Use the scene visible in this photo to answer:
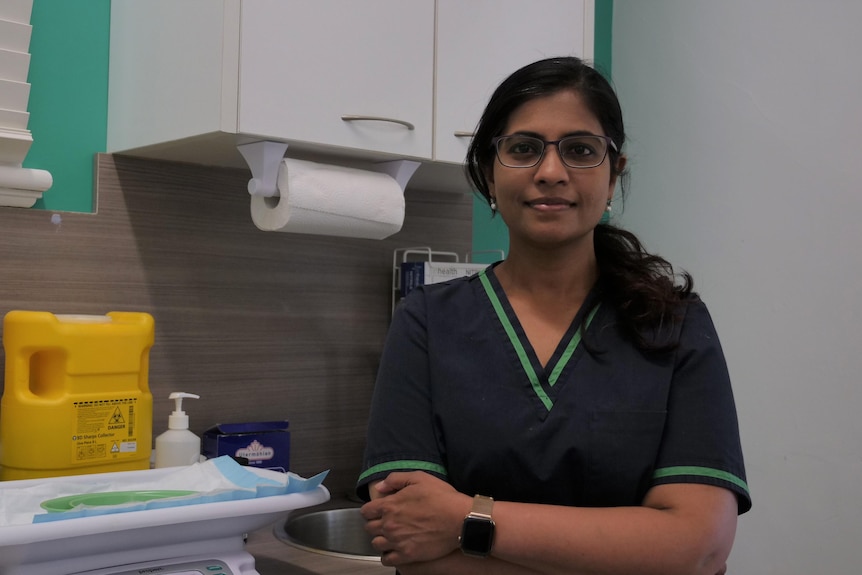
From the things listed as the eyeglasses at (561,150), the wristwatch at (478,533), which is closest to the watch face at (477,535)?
the wristwatch at (478,533)

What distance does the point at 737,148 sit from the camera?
234cm

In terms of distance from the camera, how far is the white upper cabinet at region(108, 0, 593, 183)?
147 centimetres

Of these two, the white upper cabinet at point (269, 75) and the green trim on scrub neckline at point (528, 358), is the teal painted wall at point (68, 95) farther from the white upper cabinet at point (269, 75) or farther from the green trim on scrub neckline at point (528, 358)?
the green trim on scrub neckline at point (528, 358)

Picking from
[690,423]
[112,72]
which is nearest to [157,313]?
[112,72]

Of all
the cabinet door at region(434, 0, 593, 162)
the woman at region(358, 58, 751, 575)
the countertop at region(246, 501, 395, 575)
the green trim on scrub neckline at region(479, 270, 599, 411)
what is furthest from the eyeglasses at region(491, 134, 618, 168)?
the countertop at region(246, 501, 395, 575)

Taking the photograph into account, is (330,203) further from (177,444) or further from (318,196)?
(177,444)

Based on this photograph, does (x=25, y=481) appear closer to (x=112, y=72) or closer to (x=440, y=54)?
(x=112, y=72)

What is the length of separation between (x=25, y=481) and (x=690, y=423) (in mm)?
956

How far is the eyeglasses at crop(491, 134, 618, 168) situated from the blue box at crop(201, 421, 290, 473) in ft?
2.74

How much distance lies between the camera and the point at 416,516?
1108 mm

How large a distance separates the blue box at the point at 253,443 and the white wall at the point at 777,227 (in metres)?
1.20

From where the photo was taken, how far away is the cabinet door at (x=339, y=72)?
1.47 m

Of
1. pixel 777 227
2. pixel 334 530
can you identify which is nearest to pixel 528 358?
pixel 334 530

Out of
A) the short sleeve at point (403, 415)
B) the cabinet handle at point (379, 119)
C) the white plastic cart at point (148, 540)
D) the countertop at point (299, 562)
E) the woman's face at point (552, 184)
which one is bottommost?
the countertop at point (299, 562)
